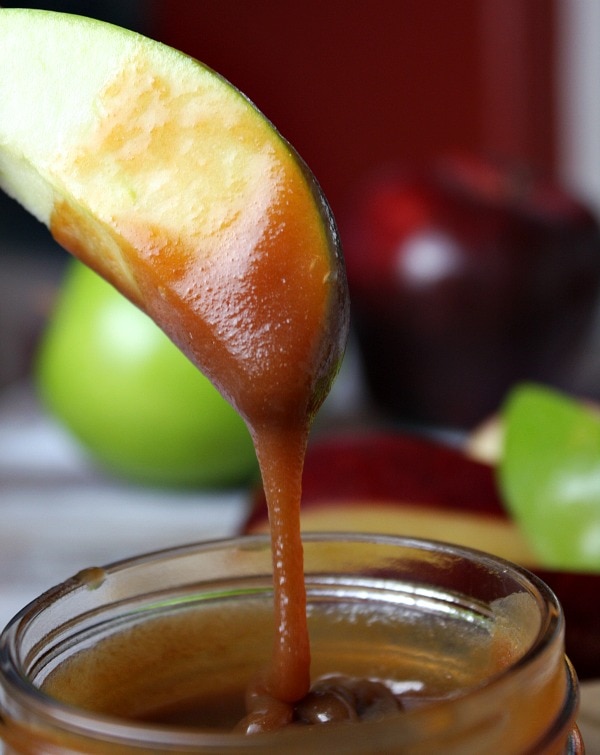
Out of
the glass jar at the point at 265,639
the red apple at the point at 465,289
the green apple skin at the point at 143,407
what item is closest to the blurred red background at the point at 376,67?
the red apple at the point at 465,289

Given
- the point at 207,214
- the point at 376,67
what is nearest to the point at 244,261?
the point at 207,214

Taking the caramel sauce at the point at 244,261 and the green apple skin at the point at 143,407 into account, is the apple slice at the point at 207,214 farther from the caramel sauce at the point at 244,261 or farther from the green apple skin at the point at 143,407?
the green apple skin at the point at 143,407

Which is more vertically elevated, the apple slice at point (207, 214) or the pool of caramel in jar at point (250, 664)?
the apple slice at point (207, 214)

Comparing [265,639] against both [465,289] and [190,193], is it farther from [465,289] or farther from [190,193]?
[465,289]

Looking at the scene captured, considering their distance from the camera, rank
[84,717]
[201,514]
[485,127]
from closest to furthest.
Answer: [84,717]
[201,514]
[485,127]

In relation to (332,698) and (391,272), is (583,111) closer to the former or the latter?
(391,272)

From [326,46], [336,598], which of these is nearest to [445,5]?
[326,46]
